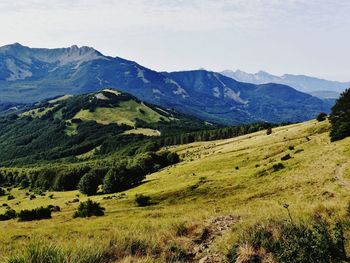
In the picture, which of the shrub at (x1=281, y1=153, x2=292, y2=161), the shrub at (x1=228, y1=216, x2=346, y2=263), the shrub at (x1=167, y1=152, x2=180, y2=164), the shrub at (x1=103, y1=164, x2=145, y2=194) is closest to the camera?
the shrub at (x1=228, y1=216, x2=346, y2=263)

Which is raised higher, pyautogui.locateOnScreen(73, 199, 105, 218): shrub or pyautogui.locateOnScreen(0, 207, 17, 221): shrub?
pyautogui.locateOnScreen(73, 199, 105, 218): shrub

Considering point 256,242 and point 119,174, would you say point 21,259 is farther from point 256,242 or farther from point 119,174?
point 119,174

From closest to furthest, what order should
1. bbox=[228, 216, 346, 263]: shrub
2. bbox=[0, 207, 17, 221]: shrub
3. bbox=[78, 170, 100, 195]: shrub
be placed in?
bbox=[228, 216, 346, 263]: shrub, bbox=[0, 207, 17, 221]: shrub, bbox=[78, 170, 100, 195]: shrub

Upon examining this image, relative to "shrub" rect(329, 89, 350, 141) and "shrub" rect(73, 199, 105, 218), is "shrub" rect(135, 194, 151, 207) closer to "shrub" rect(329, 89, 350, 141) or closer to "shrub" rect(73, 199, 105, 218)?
"shrub" rect(73, 199, 105, 218)

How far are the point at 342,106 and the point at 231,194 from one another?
125 feet

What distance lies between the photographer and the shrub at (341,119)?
81438 millimetres

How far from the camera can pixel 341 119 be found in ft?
283

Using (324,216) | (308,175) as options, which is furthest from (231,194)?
(324,216)

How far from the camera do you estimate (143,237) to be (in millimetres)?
15273

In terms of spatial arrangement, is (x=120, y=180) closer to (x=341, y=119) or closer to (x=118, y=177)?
(x=118, y=177)

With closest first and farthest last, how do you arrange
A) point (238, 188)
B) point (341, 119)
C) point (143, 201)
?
point (238, 188) < point (143, 201) < point (341, 119)

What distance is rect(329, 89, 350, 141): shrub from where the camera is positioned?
81.4 m

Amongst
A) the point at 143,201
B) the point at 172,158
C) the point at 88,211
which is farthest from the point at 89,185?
the point at 88,211

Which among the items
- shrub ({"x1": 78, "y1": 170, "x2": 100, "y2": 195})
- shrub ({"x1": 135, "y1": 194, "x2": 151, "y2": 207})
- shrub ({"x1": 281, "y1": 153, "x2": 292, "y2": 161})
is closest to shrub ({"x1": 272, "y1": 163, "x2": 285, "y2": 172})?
shrub ({"x1": 281, "y1": 153, "x2": 292, "y2": 161})
